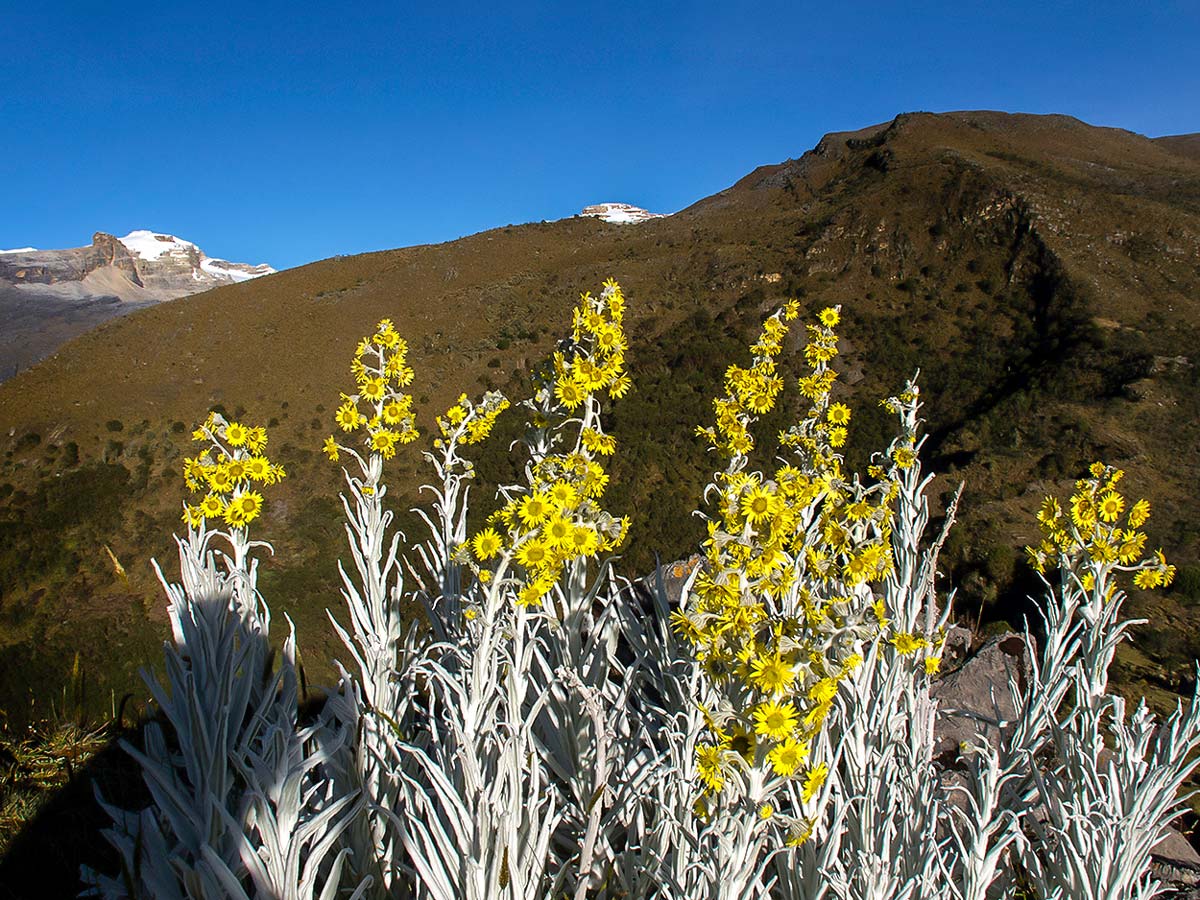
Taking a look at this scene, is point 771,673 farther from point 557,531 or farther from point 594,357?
point 594,357

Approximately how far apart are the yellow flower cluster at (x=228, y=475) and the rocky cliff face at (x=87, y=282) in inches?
2280

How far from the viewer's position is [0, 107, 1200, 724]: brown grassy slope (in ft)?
43.1

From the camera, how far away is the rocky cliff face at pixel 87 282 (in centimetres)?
6059

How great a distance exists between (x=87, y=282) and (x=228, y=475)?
116 metres

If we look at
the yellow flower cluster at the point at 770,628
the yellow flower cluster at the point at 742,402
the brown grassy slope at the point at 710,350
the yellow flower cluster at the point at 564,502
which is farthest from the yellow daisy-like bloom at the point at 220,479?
the brown grassy slope at the point at 710,350

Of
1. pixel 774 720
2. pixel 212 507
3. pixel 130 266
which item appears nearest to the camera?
pixel 774 720

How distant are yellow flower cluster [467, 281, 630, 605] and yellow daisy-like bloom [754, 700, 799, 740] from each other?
0.72 meters

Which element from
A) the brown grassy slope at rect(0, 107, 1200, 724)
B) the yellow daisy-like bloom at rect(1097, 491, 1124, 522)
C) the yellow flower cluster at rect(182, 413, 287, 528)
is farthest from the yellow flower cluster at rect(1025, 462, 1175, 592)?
the brown grassy slope at rect(0, 107, 1200, 724)

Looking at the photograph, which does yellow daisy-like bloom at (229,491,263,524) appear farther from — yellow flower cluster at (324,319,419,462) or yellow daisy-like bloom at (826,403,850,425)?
yellow daisy-like bloom at (826,403,850,425)

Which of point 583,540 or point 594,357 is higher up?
point 594,357

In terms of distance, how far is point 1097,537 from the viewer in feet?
9.79

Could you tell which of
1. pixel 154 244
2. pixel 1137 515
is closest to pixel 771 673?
pixel 1137 515

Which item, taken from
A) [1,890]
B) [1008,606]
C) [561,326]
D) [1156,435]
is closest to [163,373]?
[561,326]

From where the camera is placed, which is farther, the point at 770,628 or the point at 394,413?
the point at 394,413
